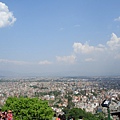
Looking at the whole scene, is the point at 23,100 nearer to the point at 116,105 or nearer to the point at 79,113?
the point at 116,105

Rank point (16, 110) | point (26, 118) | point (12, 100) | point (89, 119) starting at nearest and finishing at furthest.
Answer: point (26, 118), point (16, 110), point (12, 100), point (89, 119)

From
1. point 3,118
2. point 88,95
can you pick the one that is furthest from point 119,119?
point 88,95

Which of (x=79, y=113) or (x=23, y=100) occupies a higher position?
(x=23, y=100)

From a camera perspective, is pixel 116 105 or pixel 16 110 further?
pixel 16 110

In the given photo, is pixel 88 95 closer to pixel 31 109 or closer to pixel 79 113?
pixel 79 113

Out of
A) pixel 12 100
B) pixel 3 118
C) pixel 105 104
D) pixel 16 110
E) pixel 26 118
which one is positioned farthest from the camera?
pixel 12 100

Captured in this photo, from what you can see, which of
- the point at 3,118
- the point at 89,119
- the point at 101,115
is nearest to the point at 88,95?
the point at 101,115
